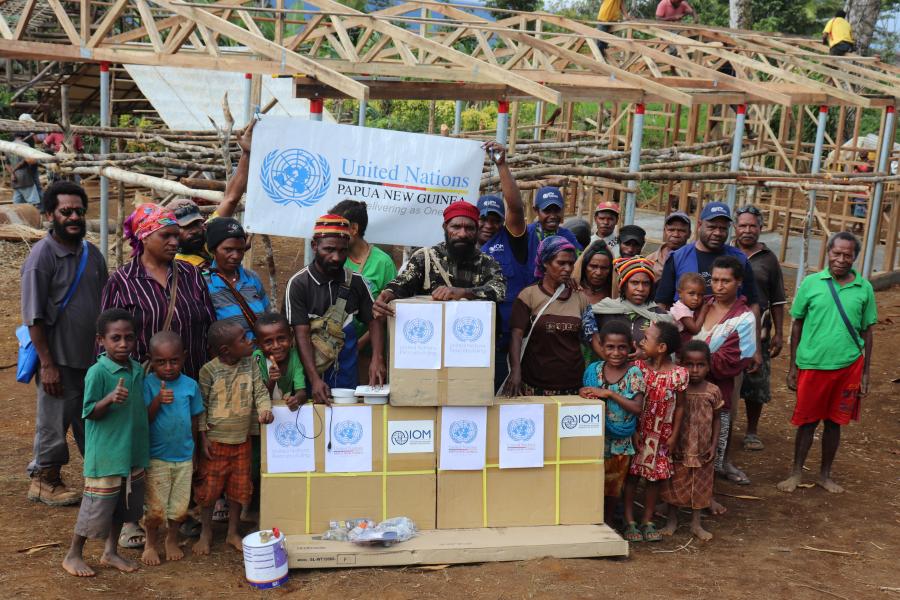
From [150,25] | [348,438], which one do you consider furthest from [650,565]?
[150,25]

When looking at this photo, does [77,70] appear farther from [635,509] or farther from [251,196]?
[635,509]

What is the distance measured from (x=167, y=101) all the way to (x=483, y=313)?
1487cm

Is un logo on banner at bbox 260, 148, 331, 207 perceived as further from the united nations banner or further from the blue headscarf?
the blue headscarf

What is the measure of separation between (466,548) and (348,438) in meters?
0.84

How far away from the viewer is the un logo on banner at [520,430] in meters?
4.96

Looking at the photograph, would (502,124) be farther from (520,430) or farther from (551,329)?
(520,430)

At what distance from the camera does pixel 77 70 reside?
1961 centimetres

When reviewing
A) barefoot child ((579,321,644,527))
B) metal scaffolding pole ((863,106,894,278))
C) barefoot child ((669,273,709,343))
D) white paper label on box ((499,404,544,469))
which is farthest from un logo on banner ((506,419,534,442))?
metal scaffolding pole ((863,106,894,278))

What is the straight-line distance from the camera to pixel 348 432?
15.9 ft

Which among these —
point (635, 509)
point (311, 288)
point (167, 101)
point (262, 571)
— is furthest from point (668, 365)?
point (167, 101)

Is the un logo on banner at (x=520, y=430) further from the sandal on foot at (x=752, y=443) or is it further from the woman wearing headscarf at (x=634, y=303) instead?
the sandal on foot at (x=752, y=443)

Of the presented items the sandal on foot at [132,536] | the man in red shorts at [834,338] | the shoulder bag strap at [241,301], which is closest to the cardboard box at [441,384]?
the shoulder bag strap at [241,301]

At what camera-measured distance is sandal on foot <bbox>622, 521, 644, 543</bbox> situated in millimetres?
5234

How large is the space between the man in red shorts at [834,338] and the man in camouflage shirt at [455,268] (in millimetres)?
2324
